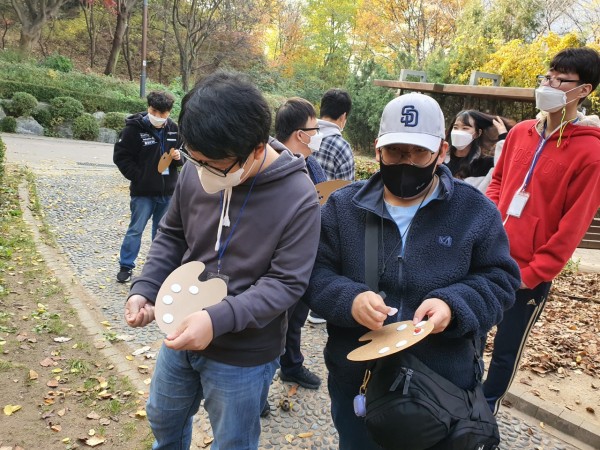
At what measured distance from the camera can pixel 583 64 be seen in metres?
2.31

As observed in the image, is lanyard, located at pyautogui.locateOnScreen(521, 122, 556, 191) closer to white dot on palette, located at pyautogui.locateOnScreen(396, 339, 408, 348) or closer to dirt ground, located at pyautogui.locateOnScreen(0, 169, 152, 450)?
white dot on palette, located at pyautogui.locateOnScreen(396, 339, 408, 348)

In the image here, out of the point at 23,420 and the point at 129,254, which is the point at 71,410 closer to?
the point at 23,420

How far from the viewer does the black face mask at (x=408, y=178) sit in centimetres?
162

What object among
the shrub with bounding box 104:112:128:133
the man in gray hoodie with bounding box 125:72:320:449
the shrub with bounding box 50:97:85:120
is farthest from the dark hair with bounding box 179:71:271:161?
the shrub with bounding box 104:112:128:133

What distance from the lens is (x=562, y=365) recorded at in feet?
13.2

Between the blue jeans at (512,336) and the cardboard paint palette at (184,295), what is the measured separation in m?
1.66

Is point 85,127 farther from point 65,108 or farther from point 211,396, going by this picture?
point 211,396

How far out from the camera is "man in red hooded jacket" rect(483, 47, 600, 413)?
7.27ft

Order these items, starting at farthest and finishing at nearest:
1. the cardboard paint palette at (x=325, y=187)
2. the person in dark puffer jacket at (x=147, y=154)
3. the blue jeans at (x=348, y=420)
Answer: the person in dark puffer jacket at (x=147, y=154)
the cardboard paint palette at (x=325, y=187)
the blue jeans at (x=348, y=420)

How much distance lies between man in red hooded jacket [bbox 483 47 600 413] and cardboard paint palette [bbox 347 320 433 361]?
44.3 inches

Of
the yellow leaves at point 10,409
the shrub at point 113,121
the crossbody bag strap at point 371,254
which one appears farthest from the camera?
the shrub at point 113,121

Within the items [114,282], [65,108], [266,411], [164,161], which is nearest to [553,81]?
[266,411]

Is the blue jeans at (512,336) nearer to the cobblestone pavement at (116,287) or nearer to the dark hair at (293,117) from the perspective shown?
the cobblestone pavement at (116,287)

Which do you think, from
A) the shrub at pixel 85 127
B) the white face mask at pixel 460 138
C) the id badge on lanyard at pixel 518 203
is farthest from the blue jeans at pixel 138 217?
the shrub at pixel 85 127
